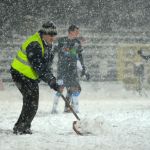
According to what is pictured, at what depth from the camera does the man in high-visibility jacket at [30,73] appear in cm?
782

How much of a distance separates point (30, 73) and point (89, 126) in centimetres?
105

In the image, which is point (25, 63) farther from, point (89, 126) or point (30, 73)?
point (89, 126)

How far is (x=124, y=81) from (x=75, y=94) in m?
7.02

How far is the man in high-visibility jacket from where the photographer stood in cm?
782

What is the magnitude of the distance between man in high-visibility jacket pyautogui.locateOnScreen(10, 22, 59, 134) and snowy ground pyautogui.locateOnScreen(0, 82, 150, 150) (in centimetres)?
28

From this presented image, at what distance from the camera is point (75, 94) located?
11.1 metres

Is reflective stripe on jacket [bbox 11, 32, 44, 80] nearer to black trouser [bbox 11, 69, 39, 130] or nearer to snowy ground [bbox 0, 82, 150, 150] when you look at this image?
black trouser [bbox 11, 69, 39, 130]

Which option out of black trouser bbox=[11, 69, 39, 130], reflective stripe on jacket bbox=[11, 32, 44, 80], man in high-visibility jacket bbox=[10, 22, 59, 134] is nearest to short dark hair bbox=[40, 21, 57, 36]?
man in high-visibility jacket bbox=[10, 22, 59, 134]

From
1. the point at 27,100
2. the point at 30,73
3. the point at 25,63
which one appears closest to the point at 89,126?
the point at 27,100

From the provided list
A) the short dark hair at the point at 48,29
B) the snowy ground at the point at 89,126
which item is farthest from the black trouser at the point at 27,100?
the short dark hair at the point at 48,29

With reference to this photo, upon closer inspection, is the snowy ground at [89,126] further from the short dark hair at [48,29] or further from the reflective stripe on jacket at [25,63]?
the short dark hair at [48,29]

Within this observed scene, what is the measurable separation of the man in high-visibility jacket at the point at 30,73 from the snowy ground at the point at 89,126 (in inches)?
11.0

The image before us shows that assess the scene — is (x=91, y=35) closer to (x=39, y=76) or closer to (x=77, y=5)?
(x=77, y=5)

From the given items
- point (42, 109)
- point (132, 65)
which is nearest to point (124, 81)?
point (132, 65)
